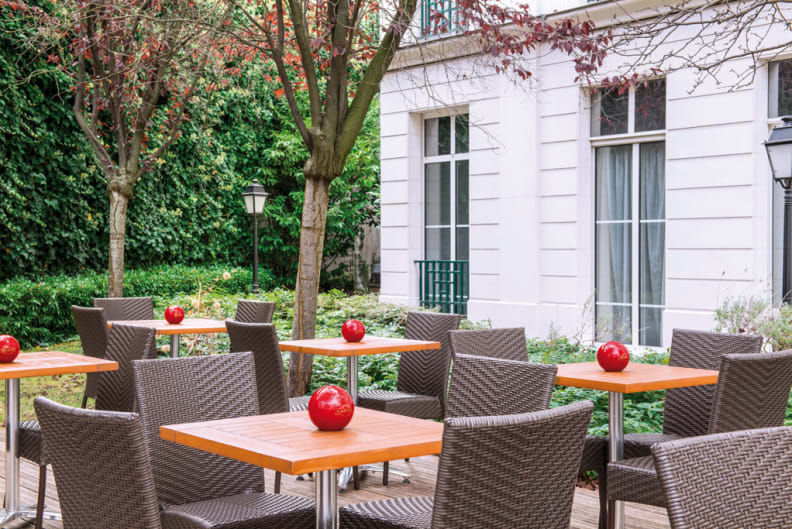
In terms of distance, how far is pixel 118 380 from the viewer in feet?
16.2

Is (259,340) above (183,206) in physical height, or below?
below

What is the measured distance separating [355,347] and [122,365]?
1409mm

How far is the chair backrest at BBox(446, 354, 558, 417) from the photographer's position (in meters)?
3.45

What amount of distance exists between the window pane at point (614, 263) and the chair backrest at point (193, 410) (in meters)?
7.16

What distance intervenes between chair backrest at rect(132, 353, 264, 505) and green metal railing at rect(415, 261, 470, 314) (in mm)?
7816

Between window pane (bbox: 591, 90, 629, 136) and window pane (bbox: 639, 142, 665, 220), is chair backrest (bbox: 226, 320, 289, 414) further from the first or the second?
window pane (bbox: 591, 90, 629, 136)

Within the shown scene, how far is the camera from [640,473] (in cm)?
361

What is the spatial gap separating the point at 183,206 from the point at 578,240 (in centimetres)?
909

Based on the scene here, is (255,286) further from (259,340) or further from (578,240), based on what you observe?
(259,340)

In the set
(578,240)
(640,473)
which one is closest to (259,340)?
(640,473)

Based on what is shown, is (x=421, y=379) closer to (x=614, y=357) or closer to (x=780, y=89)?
(x=614, y=357)

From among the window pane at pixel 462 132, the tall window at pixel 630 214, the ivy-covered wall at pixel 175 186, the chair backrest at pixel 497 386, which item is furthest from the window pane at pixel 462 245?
the chair backrest at pixel 497 386

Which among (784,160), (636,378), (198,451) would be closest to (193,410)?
(198,451)

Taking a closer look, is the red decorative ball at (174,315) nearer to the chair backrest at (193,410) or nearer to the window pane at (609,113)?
the chair backrest at (193,410)
